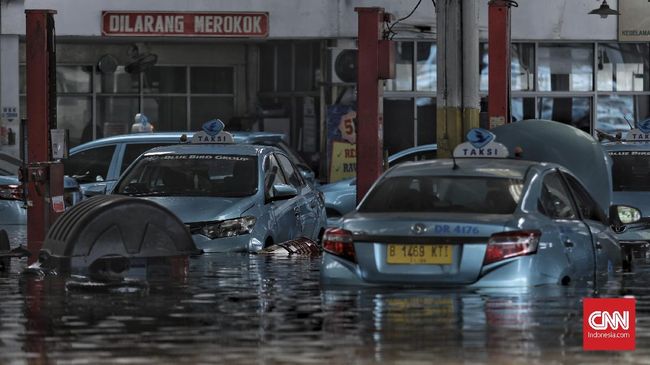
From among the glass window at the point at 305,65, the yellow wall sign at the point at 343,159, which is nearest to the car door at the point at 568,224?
the yellow wall sign at the point at 343,159

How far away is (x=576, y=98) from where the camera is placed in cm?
3972

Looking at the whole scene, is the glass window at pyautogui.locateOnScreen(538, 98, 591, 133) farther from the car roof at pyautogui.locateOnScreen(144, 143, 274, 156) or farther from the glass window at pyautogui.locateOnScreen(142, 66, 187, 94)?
the car roof at pyautogui.locateOnScreen(144, 143, 274, 156)

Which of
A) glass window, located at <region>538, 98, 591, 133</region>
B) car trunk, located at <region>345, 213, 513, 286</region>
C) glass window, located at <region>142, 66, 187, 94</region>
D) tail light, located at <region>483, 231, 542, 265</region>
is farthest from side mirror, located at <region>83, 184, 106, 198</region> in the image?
glass window, located at <region>538, 98, 591, 133</region>

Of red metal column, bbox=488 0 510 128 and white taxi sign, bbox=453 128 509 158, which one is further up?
red metal column, bbox=488 0 510 128

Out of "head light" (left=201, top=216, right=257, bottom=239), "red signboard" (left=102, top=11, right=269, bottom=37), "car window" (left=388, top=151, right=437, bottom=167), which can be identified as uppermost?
"red signboard" (left=102, top=11, right=269, bottom=37)

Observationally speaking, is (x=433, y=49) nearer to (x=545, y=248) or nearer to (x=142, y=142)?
(x=142, y=142)

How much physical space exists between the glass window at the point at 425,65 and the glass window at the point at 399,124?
446mm

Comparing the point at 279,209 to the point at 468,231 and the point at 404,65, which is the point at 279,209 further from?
the point at 404,65

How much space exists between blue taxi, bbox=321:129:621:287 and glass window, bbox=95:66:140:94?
2619 cm

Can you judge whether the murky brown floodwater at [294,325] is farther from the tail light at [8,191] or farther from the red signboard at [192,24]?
the red signboard at [192,24]

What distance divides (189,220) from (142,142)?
6546 mm

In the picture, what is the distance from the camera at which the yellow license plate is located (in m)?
12.9

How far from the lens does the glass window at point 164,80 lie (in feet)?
132

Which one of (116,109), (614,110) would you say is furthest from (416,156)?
(116,109)
